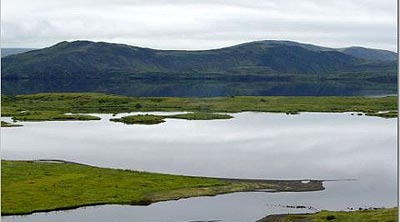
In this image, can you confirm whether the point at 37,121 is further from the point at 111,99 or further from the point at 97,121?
the point at 111,99

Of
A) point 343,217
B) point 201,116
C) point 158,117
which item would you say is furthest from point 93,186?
point 201,116

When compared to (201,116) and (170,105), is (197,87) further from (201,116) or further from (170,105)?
(201,116)

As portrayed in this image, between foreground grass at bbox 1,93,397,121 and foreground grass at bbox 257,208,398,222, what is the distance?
169 ft

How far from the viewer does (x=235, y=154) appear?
45.6 metres

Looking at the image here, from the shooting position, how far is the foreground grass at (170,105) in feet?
263

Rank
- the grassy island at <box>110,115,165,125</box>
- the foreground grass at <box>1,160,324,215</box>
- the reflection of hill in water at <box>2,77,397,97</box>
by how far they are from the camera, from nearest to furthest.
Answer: the foreground grass at <box>1,160,324,215</box> < the grassy island at <box>110,115,165,125</box> < the reflection of hill in water at <box>2,77,397,97</box>

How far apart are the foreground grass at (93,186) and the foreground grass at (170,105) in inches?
1536

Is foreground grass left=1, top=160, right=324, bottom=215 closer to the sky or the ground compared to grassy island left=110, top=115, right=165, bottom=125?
closer to the ground

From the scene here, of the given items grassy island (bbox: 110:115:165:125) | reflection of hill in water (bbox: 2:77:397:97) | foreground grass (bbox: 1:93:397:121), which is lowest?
grassy island (bbox: 110:115:165:125)

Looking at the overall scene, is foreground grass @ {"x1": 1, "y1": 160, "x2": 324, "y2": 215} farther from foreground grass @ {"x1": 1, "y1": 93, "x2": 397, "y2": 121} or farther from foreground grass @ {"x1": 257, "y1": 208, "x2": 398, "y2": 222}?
foreground grass @ {"x1": 1, "y1": 93, "x2": 397, "y2": 121}

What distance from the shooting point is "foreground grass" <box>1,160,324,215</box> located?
26016 mm

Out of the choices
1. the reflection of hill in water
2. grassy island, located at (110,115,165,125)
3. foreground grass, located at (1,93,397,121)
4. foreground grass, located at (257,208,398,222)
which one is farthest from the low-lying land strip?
the reflection of hill in water

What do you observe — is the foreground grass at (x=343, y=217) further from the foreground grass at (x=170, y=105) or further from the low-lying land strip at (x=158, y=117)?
the foreground grass at (x=170, y=105)

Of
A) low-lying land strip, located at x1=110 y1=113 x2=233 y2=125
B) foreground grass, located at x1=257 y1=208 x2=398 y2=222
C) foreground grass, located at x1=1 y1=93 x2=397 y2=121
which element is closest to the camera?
foreground grass, located at x1=257 y1=208 x2=398 y2=222
